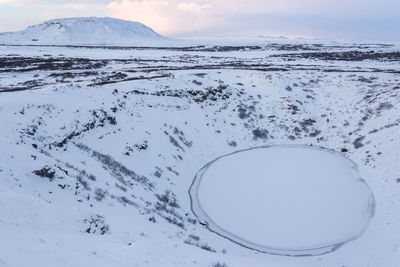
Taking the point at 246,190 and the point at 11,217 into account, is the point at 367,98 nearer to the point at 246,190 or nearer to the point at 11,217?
the point at 246,190

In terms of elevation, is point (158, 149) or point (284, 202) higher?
point (158, 149)

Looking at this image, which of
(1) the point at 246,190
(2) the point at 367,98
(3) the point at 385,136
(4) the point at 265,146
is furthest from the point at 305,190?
(2) the point at 367,98

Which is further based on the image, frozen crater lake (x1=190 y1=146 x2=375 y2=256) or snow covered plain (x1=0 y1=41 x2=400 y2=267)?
frozen crater lake (x1=190 y1=146 x2=375 y2=256)

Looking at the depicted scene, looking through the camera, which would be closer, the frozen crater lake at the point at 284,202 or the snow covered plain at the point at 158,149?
the snow covered plain at the point at 158,149

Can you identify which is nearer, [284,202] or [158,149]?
[284,202]

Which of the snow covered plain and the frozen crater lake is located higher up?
the snow covered plain

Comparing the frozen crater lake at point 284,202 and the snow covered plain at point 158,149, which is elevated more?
the snow covered plain at point 158,149
